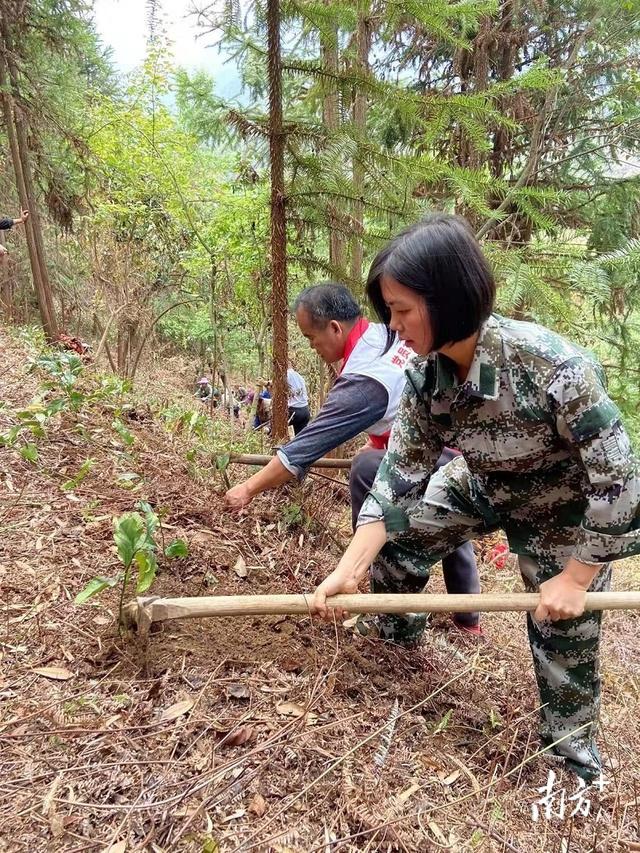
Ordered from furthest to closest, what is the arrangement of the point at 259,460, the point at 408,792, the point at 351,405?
1. the point at 259,460
2. the point at 351,405
3. the point at 408,792

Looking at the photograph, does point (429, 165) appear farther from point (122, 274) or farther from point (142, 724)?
point (122, 274)

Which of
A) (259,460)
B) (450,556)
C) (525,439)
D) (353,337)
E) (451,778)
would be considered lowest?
(451,778)

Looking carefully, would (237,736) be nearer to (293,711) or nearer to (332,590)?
(293,711)

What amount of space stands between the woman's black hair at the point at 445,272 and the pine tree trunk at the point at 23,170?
7350 mm

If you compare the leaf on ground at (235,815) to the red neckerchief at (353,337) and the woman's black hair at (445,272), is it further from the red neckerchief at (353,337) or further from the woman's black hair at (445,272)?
the red neckerchief at (353,337)

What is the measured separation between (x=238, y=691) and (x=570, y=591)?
1234mm

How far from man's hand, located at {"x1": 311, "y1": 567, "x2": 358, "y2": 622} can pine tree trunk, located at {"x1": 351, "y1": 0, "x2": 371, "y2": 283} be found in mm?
2415

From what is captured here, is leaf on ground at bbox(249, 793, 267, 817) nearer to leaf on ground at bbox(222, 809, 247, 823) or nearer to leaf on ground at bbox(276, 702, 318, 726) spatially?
leaf on ground at bbox(222, 809, 247, 823)

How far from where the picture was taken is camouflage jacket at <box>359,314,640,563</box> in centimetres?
170

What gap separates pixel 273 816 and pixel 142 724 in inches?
21.1

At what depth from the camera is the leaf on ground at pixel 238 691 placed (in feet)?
6.40

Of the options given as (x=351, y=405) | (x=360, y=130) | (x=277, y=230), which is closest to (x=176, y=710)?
(x=351, y=405)

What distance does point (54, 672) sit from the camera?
193 cm

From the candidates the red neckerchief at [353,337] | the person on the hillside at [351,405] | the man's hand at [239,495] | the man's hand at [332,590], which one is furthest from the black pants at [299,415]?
the man's hand at [332,590]
